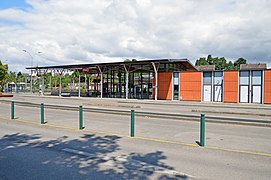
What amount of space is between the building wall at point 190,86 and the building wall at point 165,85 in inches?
71.2

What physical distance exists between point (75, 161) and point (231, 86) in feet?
97.6

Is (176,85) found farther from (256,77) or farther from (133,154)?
(133,154)

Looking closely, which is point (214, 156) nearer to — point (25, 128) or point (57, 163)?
point (57, 163)

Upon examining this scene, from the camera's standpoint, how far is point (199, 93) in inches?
1335

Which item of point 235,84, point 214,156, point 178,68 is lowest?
point 214,156

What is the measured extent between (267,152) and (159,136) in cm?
340

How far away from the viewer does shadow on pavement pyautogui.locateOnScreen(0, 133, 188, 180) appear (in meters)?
4.87

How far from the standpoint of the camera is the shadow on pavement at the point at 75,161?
487 cm

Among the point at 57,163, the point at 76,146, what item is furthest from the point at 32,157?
the point at 76,146

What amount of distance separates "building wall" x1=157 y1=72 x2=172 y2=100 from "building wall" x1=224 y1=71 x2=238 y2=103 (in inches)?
301

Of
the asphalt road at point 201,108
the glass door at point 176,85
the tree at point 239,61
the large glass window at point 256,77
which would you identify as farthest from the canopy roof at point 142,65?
the tree at point 239,61

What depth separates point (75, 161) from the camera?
Answer: 5762 mm

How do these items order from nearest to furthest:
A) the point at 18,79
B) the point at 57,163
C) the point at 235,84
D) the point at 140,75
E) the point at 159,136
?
1. the point at 57,163
2. the point at 159,136
3. the point at 235,84
4. the point at 140,75
5. the point at 18,79

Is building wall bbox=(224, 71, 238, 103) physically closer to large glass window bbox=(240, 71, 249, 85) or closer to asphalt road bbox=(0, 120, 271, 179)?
large glass window bbox=(240, 71, 249, 85)
